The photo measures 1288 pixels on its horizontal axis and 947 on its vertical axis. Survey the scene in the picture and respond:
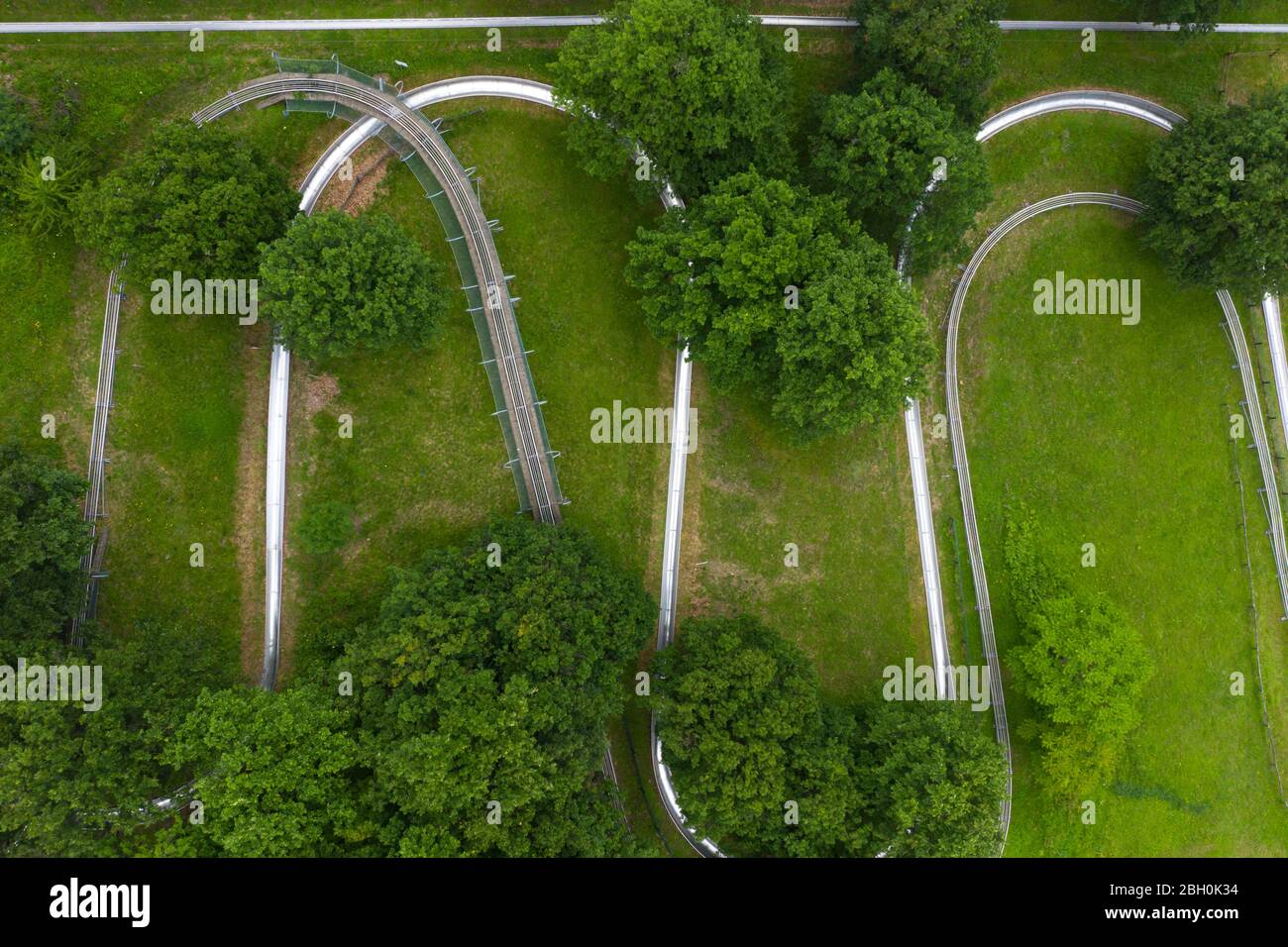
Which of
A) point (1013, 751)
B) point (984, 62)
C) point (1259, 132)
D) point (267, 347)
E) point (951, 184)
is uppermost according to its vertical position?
point (984, 62)

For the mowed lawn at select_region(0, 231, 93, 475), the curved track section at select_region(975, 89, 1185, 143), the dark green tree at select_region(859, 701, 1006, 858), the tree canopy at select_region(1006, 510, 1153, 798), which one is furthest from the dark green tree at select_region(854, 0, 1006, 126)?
the mowed lawn at select_region(0, 231, 93, 475)

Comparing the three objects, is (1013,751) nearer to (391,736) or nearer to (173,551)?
(391,736)

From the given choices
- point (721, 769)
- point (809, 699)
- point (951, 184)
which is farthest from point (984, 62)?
point (721, 769)

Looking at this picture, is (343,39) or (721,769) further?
(343,39)

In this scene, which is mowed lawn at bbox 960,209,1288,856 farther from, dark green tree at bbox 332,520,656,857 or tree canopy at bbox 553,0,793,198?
dark green tree at bbox 332,520,656,857

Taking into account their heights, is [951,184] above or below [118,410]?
above

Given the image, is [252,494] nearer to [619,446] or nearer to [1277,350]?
[619,446]

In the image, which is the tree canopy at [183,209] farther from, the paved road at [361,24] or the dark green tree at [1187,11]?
the dark green tree at [1187,11]

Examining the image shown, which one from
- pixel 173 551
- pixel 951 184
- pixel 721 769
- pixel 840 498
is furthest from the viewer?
pixel 840 498
